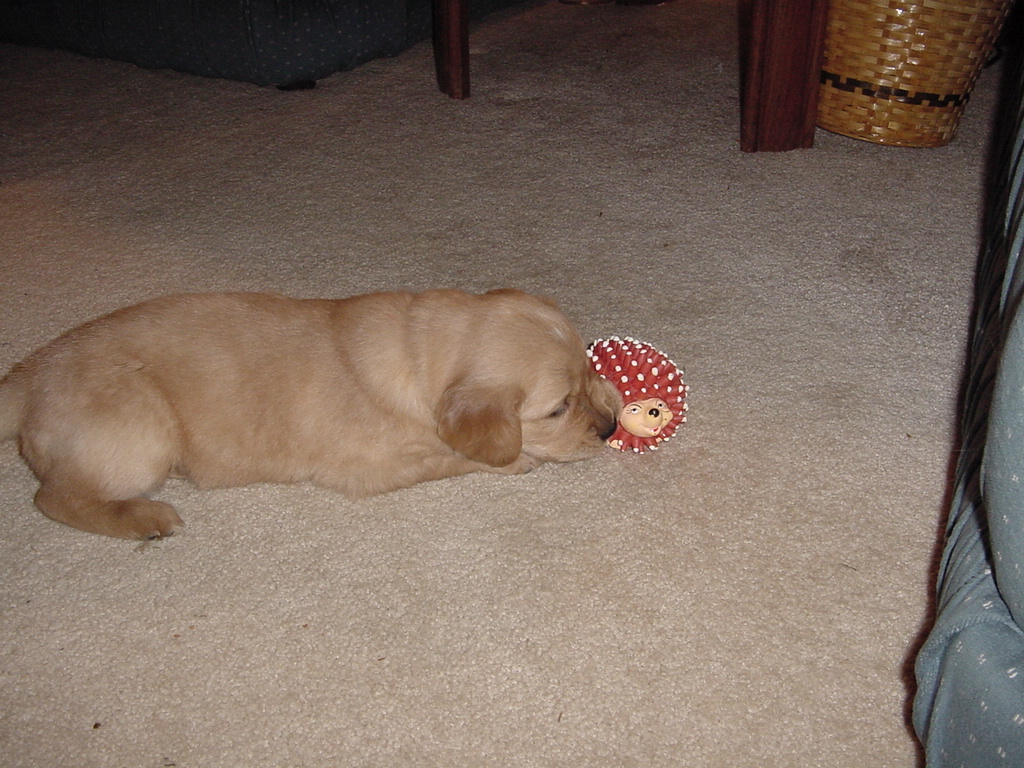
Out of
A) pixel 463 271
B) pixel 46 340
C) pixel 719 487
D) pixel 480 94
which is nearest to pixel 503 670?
pixel 719 487

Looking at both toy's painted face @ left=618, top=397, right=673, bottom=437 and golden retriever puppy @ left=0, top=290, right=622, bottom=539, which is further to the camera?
toy's painted face @ left=618, top=397, right=673, bottom=437

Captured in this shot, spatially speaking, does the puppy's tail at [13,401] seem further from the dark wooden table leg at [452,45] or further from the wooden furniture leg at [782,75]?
the wooden furniture leg at [782,75]

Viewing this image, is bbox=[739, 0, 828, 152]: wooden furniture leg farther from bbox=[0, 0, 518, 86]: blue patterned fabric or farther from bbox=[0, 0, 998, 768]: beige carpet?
bbox=[0, 0, 518, 86]: blue patterned fabric

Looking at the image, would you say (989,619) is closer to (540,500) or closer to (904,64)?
(540,500)

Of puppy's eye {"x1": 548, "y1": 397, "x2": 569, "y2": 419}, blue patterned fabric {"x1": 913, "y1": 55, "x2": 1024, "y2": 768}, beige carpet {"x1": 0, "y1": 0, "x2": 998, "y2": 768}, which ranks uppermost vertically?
blue patterned fabric {"x1": 913, "y1": 55, "x2": 1024, "y2": 768}

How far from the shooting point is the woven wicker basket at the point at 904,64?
99.3 inches

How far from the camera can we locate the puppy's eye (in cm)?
156

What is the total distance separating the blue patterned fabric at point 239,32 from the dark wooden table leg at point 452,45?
350mm

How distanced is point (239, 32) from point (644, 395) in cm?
232

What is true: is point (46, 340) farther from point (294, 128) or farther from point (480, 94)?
point (480, 94)

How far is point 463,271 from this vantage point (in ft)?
7.36

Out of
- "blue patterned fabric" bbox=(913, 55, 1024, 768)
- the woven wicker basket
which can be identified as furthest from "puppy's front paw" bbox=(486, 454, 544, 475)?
the woven wicker basket

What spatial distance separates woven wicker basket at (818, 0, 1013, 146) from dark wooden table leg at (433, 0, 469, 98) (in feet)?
4.04

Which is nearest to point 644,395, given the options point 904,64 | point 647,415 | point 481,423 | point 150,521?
point 647,415
